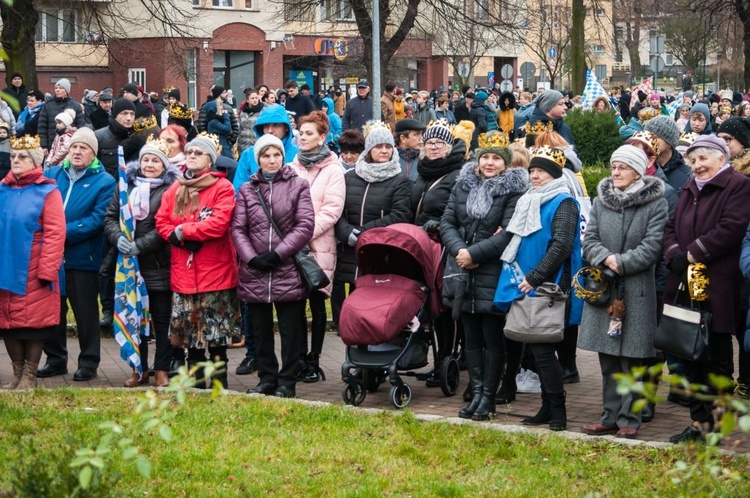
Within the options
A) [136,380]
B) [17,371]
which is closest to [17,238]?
[17,371]

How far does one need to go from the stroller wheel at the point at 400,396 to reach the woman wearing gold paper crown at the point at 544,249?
1.08m

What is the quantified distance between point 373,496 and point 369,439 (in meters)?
1.24

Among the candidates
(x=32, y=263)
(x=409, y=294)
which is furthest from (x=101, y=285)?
(x=409, y=294)

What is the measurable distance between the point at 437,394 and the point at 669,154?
2.73 m

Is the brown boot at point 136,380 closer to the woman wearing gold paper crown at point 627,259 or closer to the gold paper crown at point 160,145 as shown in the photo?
the gold paper crown at point 160,145

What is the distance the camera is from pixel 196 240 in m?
9.31

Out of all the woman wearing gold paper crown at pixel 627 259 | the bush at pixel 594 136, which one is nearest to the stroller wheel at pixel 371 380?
the woman wearing gold paper crown at pixel 627 259

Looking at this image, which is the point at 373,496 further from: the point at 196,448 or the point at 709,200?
the point at 709,200

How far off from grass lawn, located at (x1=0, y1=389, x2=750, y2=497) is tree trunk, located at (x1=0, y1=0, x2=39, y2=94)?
70.8ft

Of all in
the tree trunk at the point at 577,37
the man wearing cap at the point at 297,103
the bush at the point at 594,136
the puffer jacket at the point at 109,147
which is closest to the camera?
the puffer jacket at the point at 109,147

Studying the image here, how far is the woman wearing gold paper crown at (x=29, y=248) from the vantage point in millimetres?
9398

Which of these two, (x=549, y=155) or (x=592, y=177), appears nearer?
(x=549, y=155)

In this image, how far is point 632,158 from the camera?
316 inches

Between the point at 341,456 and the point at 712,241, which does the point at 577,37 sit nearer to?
the point at 712,241
